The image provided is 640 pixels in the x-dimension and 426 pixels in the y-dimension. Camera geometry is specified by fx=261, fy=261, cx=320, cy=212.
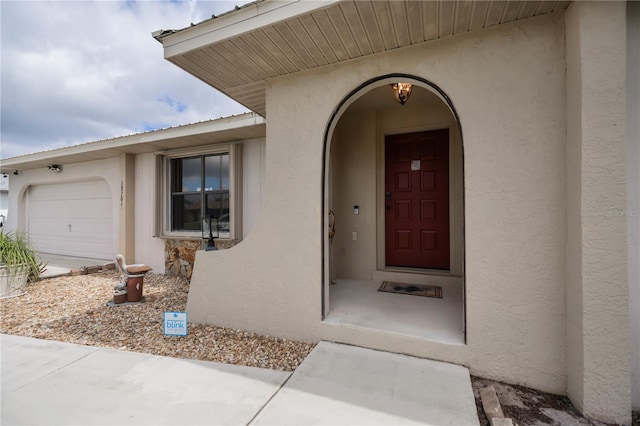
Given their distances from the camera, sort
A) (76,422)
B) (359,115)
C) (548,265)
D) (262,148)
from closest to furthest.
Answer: (76,422) < (548,265) < (359,115) < (262,148)

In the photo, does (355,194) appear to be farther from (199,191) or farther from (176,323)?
(199,191)

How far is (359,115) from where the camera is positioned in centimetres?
396

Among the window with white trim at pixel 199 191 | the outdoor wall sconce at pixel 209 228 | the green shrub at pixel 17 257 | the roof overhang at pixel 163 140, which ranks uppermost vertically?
the roof overhang at pixel 163 140

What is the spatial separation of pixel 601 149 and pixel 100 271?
800 cm

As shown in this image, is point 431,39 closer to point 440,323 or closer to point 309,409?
point 440,323

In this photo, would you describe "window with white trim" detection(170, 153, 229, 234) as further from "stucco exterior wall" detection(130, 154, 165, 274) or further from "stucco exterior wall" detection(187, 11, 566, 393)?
"stucco exterior wall" detection(187, 11, 566, 393)

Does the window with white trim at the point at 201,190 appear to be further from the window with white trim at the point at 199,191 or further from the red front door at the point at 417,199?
the red front door at the point at 417,199

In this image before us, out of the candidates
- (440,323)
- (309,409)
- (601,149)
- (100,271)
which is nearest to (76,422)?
(309,409)

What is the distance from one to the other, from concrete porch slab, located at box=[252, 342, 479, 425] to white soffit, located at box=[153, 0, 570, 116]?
2.57 metres

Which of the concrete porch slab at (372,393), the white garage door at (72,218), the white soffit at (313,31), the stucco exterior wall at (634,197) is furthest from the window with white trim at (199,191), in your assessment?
the stucco exterior wall at (634,197)

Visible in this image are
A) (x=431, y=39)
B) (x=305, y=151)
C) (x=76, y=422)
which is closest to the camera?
(x=76, y=422)

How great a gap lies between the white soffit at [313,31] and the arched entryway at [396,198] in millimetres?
1155

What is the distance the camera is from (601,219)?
1.57 metres

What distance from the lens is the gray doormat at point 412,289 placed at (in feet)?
10.6
